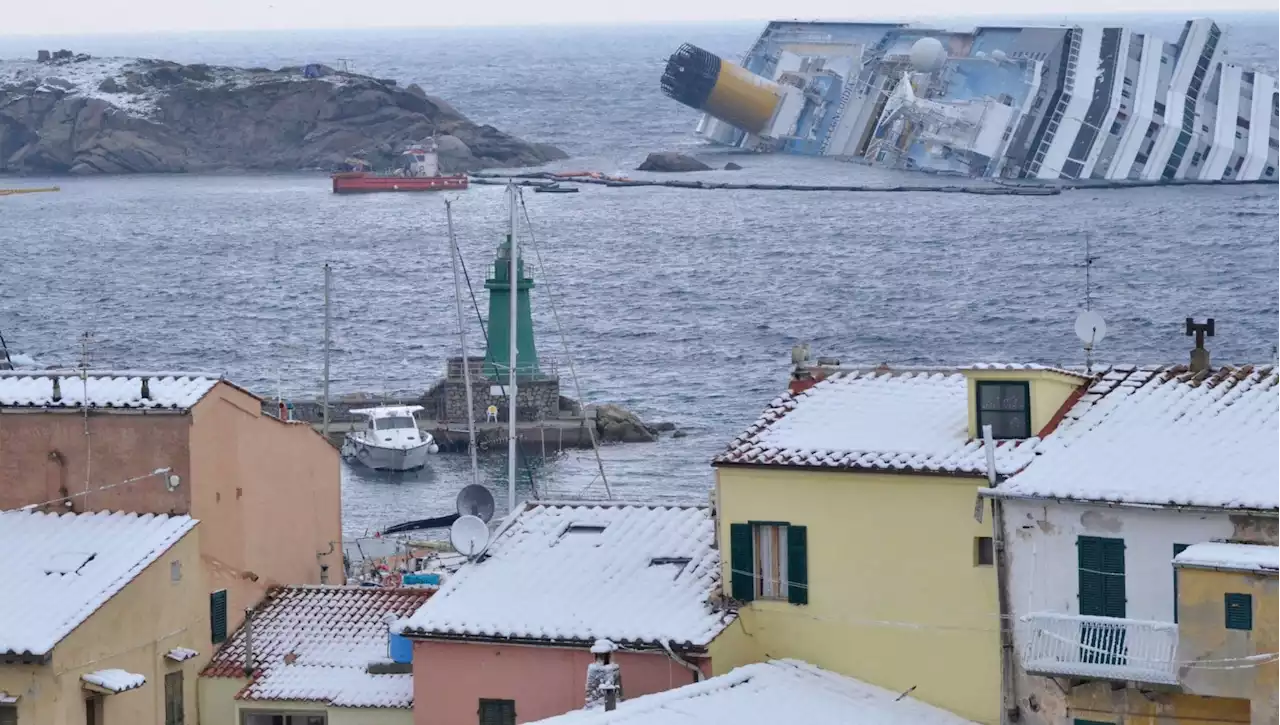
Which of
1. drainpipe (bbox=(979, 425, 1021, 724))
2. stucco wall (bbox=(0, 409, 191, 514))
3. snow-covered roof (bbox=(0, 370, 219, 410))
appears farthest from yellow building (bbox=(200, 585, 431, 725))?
drainpipe (bbox=(979, 425, 1021, 724))

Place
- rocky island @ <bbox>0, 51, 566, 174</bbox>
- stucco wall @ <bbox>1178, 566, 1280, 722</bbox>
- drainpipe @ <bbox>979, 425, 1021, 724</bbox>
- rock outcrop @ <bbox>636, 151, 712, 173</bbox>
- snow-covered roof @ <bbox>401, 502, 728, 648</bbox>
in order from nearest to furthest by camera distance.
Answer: stucco wall @ <bbox>1178, 566, 1280, 722</bbox>, drainpipe @ <bbox>979, 425, 1021, 724</bbox>, snow-covered roof @ <bbox>401, 502, 728, 648</bbox>, rock outcrop @ <bbox>636, 151, 712, 173</bbox>, rocky island @ <bbox>0, 51, 566, 174</bbox>

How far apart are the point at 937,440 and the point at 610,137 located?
164969 mm

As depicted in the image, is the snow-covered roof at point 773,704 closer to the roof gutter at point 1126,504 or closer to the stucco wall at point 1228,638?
the roof gutter at point 1126,504

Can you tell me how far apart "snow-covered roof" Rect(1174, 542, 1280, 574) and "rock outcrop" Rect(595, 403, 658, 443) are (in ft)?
138

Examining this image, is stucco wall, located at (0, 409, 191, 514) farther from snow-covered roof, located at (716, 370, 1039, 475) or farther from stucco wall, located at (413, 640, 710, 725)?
snow-covered roof, located at (716, 370, 1039, 475)

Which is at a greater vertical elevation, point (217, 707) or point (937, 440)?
point (937, 440)

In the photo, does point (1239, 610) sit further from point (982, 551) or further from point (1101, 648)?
point (982, 551)

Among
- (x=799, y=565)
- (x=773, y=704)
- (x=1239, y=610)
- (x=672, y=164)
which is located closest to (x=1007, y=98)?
(x=672, y=164)

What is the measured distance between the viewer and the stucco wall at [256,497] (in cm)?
2150

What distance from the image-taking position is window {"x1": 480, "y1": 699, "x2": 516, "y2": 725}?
19578 millimetres

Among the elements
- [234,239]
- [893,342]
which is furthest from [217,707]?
[234,239]

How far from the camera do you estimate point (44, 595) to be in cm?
1986

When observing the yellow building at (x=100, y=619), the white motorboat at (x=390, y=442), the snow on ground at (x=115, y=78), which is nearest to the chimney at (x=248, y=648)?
the yellow building at (x=100, y=619)

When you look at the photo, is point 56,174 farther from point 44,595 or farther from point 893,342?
point 44,595
